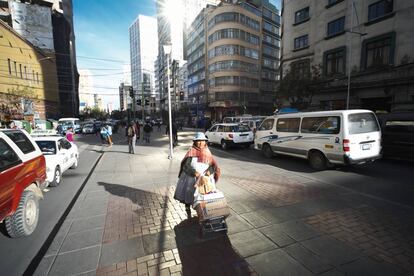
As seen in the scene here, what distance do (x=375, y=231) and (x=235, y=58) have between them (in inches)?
1892

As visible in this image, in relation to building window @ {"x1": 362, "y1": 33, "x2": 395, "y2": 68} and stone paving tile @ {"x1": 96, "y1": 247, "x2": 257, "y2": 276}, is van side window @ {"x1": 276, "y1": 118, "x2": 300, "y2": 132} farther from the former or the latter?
building window @ {"x1": 362, "y1": 33, "x2": 395, "y2": 68}

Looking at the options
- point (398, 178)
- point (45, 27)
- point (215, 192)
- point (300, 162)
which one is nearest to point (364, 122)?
point (398, 178)

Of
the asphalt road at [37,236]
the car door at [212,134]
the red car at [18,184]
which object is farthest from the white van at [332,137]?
the red car at [18,184]

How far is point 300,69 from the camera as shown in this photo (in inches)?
1015

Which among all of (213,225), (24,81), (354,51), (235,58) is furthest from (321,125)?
(24,81)

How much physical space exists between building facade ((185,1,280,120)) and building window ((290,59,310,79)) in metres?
16.5

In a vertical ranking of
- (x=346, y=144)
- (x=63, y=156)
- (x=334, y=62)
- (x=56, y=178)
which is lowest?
(x=56, y=178)

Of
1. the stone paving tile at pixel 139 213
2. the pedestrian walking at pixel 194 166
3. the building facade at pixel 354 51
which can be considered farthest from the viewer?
the building facade at pixel 354 51

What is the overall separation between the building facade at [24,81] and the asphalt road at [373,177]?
24043 mm

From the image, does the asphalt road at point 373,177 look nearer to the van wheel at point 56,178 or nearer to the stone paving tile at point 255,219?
the stone paving tile at point 255,219

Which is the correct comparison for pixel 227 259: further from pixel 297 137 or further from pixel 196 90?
pixel 196 90

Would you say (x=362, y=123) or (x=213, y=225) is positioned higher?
(x=362, y=123)

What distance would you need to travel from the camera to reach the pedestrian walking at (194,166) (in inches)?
150

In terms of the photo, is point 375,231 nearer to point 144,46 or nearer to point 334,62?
point 334,62
